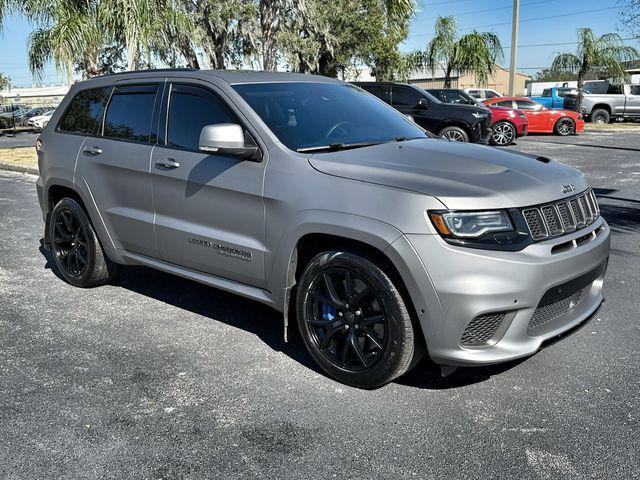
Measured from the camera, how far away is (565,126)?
893 inches

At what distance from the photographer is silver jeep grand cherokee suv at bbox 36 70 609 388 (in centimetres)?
312

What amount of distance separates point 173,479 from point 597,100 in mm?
31068

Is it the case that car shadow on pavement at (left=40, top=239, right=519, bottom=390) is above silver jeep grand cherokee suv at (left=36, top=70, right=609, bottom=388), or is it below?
below

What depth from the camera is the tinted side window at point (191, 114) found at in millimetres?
4219

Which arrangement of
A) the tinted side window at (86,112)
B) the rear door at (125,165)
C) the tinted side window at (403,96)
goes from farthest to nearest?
the tinted side window at (403,96) → the tinted side window at (86,112) → the rear door at (125,165)

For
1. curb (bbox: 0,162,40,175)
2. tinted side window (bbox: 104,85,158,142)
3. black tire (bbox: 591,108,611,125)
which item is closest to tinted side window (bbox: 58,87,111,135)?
tinted side window (bbox: 104,85,158,142)

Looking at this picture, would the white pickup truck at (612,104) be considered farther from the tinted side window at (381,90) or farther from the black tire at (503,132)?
the tinted side window at (381,90)

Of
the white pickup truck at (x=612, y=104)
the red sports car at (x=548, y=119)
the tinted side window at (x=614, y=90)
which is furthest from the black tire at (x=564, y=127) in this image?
the tinted side window at (x=614, y=90)

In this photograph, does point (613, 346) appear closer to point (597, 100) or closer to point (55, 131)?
point (55, 131)

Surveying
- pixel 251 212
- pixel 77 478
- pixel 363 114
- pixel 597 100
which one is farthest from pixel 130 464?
pixel 597 100

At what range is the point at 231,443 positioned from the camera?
3.05 metres

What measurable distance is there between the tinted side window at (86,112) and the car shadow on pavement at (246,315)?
1.40m

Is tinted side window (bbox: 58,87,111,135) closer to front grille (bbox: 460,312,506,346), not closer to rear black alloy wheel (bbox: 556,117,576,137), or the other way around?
front grille (bbox: 460,312,506,346)

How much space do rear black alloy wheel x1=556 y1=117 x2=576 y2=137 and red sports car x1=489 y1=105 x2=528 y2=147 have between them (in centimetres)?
450
